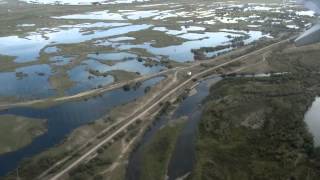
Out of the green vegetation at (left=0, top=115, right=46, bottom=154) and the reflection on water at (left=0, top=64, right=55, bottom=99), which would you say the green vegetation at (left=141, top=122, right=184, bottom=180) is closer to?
the green vegetation at (left=0, top=115, right=46, bottom=154)

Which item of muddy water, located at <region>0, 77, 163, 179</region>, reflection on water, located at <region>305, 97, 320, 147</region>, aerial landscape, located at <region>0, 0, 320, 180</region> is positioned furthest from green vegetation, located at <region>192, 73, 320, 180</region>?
muddy water, located at <region>0, 77, 163, 179</region>

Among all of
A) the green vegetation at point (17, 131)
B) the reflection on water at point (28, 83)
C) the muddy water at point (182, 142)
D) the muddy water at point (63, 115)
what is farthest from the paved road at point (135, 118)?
the reflection on water at point (28, 83)

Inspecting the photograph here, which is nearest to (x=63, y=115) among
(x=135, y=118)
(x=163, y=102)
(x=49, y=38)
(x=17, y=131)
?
(x=17, y=131)

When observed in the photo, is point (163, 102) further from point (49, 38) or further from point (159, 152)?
point (49, 38)

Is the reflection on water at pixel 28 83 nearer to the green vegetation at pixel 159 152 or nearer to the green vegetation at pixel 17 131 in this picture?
the green vegetation at pixel 17 131

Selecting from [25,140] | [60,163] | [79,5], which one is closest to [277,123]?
[60,163]

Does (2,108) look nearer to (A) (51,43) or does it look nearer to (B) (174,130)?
(B) (174,130)

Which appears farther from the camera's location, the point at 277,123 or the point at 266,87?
the point at 266,87
